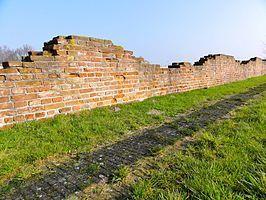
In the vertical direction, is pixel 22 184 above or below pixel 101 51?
below

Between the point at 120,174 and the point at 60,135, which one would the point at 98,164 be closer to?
the point at 120,174

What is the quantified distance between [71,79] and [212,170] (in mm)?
3133

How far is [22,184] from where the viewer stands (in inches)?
82.4

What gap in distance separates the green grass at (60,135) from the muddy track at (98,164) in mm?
210

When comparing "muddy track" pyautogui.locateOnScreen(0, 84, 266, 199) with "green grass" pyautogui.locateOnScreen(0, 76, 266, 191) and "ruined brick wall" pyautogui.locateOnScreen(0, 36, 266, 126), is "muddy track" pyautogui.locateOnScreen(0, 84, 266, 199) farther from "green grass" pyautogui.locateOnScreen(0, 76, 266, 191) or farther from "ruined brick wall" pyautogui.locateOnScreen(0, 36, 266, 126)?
"ruined brick wall" pyautogui.locateOnScreen(0, 36, 266, 126)

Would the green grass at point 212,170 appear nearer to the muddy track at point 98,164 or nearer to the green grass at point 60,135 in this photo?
the muddy track at point 98,164

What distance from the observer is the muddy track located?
77.8 inches

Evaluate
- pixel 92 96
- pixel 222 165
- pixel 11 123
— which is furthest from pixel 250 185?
Result: pixel 92 96

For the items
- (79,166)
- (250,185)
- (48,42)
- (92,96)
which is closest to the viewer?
(250,185)

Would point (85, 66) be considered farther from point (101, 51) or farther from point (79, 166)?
point (79, 166)

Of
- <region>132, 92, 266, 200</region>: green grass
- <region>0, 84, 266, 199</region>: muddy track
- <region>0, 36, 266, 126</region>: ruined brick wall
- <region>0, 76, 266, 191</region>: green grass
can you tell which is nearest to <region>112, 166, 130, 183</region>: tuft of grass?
<region>0, 84, 266, 199</region>: muddy track

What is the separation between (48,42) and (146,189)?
3.62 metres

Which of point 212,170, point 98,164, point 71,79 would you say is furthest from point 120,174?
point 71,79

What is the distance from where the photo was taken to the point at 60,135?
332 centimetres
